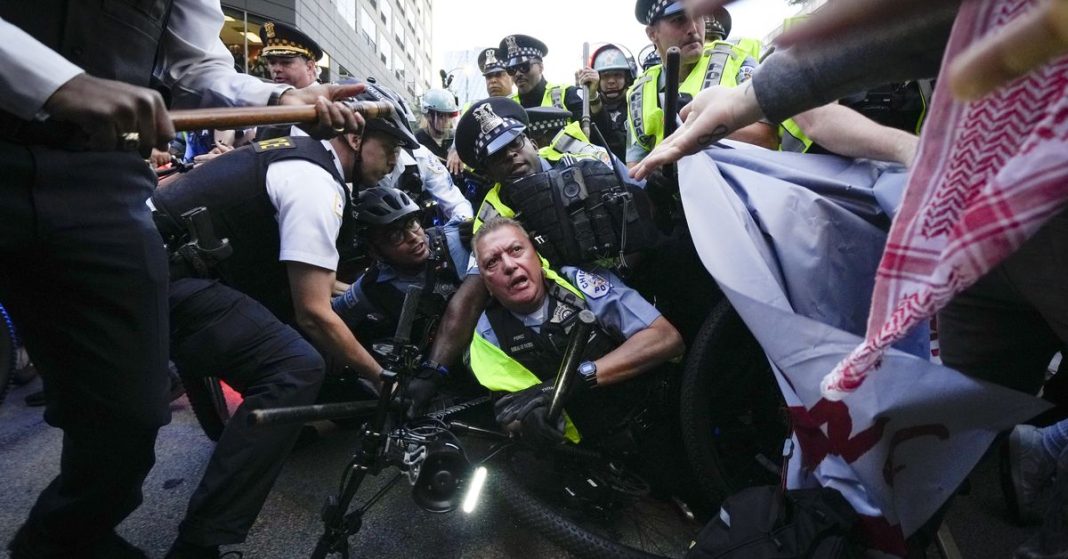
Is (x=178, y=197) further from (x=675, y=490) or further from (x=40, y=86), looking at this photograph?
(x=675, y=490)

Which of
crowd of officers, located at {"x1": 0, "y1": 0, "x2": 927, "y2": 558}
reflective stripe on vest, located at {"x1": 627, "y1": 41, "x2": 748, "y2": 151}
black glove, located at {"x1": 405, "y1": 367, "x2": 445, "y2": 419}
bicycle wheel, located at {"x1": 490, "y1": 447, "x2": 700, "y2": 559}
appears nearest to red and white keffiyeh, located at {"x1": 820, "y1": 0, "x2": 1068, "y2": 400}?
crowd of officers, located at {"x1": 0, "y1": 0, "x2": 927, "y2": 558}

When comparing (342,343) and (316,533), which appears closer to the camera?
(316,533)

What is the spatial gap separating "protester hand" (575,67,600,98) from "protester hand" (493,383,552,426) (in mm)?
2902

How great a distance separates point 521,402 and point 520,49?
3.62 metres

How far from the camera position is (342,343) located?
2002mm

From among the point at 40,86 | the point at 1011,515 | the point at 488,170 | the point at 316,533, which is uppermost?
the point at 40,86

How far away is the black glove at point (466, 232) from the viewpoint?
2.84m

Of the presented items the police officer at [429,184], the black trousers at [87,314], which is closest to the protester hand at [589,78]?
the police officer at [429,184]

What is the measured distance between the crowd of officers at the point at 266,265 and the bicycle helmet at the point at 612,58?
0.83 metres

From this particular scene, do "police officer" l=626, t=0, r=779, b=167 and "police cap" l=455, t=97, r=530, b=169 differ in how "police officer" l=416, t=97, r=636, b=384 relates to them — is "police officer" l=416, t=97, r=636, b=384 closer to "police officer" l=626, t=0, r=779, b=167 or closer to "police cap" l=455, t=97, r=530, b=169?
"police cap" l=455, t=97, r=530, b=169

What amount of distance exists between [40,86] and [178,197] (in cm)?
127

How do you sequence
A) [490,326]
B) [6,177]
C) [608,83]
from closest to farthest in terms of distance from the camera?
[6,177]
[490,326]
[608,83]

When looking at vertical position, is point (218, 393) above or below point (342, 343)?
below

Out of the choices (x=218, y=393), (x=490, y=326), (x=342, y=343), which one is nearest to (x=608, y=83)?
(x=490, y=326)
